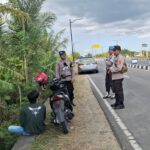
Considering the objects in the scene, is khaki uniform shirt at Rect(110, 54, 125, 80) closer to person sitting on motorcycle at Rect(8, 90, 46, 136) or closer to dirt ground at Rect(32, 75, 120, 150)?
dirt ground at Rect(32, 75, 120, 150)

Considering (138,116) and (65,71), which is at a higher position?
(65,71)

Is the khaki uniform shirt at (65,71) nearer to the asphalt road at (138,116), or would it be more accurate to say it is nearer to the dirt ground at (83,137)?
the dirt ground at (83,137)

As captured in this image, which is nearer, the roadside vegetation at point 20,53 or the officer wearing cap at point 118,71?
the officer wearing cap at point 118,71

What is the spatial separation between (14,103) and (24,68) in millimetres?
1473

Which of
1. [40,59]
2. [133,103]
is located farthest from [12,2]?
[133,103]

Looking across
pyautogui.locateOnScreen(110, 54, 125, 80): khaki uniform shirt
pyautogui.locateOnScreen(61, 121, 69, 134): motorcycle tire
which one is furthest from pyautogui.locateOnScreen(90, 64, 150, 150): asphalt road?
pyautogui.locateOnScreen(61, 121, 69, 134): motorcycle tire

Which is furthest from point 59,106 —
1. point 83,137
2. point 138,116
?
point 138,116

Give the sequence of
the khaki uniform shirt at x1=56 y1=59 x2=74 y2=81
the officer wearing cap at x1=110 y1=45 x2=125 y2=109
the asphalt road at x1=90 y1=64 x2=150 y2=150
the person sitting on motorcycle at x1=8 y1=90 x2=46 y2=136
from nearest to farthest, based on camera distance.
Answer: the asphalt road at x1=90 y1=64 x2=150 y2=150 → the person sitting on motorcycle at x1=8 y1=90 x2=46 y2=136 → the khaki uniform shirt at x1=56 y1=59 x2=74 y2=81 → the officer wearing cap at x1=110 y1=45 x2=125 y2=109

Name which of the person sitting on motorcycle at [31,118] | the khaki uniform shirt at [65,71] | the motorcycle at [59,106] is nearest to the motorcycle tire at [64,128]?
the motorcycle at [59,106]

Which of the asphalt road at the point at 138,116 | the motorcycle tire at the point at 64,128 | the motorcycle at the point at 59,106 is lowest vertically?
the asphalt road at the point at 138,116

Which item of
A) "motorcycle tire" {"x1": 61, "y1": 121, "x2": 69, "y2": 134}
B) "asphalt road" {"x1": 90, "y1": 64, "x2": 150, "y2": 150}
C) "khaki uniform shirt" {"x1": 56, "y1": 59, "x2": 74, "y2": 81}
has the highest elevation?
"khaki uniform shirt" {"x1": 56, "y1": 59, "x2": 74, "y2": 81}

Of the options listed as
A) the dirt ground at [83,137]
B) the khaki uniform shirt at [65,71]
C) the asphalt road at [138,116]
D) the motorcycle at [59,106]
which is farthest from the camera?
the khaki uniform shirt at [65,71]

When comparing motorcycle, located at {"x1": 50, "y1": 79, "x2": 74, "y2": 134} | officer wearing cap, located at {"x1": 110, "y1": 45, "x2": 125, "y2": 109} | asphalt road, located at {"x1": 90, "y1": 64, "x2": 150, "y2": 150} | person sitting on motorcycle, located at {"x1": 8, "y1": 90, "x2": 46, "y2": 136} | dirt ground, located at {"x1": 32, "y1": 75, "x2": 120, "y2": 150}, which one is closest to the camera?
dirt ground, located at {"x1": 32, "y1": 75, "x2": 120, "y2": 150}

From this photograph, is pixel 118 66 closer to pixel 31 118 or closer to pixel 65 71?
pixel 65 71
